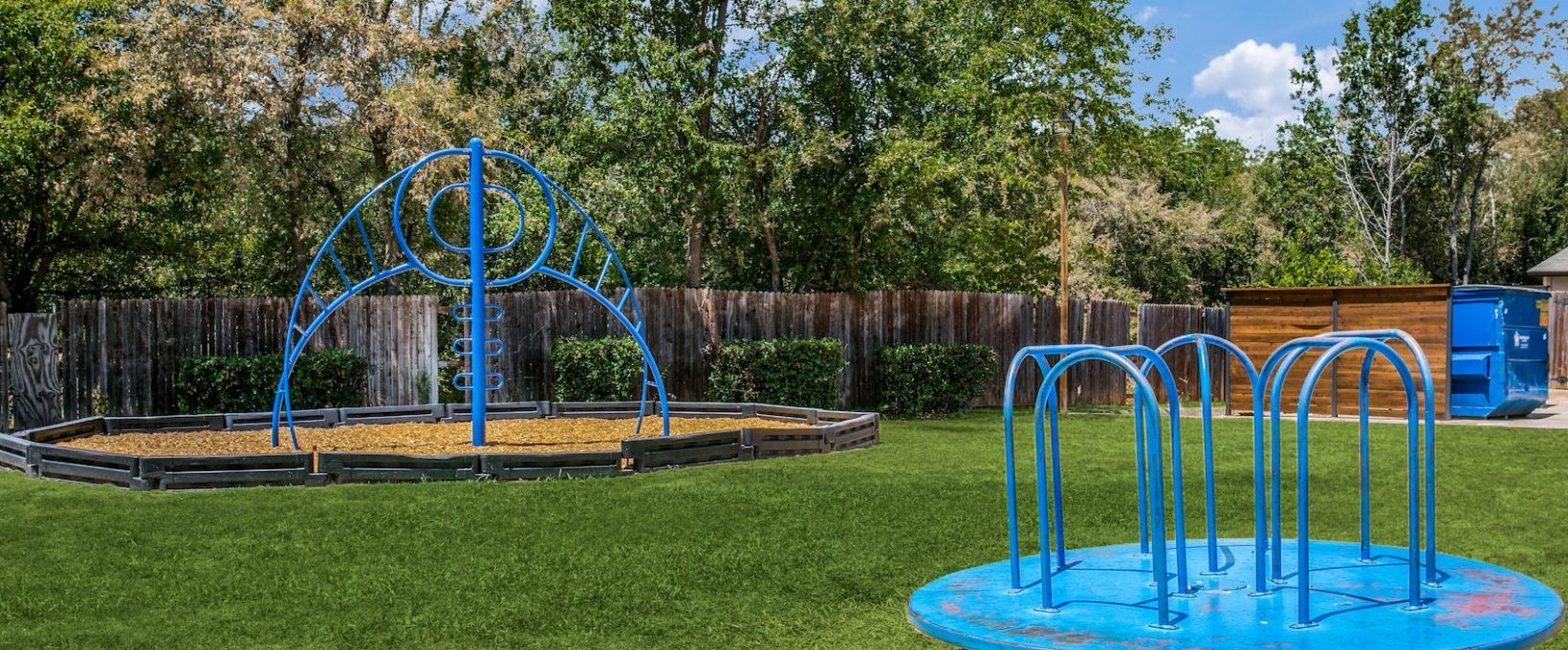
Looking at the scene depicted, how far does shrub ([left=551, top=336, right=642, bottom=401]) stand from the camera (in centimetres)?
1642

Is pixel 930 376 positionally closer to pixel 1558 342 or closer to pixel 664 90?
pixel 664 90

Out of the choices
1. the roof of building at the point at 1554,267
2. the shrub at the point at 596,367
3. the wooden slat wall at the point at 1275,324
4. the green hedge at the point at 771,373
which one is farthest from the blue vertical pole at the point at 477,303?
the roof of building at the point at 1554,267

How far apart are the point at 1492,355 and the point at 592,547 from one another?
14.2 m

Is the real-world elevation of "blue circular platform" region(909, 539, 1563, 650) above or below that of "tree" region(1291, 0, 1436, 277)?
below

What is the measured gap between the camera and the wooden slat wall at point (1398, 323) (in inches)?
679

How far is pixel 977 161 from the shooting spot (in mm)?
18828

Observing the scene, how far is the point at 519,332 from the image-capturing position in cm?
1711

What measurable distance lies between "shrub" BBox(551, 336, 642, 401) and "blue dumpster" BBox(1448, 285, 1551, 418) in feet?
36.0

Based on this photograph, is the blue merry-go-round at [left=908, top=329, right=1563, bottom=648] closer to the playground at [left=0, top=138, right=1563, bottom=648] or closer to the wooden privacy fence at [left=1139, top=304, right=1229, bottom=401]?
the playground at [left=0, top=138, right=1563, bottom=648]

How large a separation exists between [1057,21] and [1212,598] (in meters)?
15.9

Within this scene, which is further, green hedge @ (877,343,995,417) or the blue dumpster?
green hedge @ (877,343,995,417)

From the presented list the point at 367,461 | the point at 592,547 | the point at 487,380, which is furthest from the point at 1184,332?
the point at 592,547

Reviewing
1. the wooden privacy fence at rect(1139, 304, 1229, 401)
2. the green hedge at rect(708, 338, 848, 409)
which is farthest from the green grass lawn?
the wooden privacy fence at rect(1139, 304, 1229, 401)

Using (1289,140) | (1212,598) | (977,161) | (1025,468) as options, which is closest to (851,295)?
(977,161)
